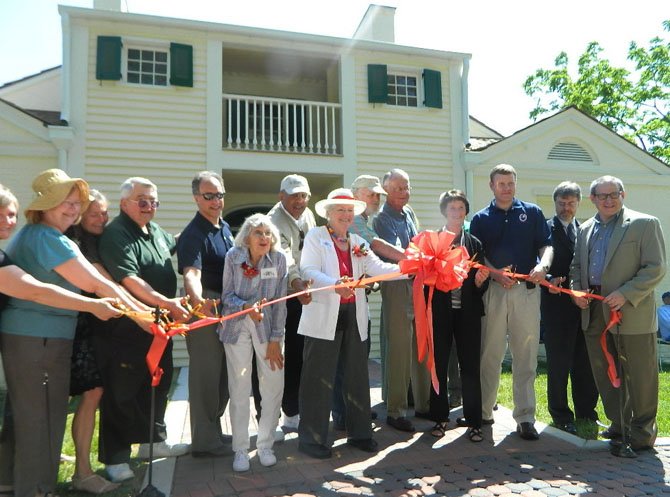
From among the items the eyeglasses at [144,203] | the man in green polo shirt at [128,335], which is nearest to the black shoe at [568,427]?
the man in green polo shirt at [128,335]

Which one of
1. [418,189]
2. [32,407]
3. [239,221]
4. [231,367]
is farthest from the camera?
[239,221]

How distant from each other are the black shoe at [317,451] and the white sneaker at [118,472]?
1.23 meters

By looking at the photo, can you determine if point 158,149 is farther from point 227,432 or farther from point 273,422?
point 273,422

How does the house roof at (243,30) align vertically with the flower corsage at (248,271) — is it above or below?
above

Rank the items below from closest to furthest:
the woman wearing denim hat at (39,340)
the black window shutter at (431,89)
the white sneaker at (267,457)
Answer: the woman wearing denim hat at (39,340), the white sneaker at (267,457), the black window shutter at (431,89)

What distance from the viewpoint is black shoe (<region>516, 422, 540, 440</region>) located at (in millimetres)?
4172

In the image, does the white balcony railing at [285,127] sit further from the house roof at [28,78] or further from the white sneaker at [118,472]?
the white sneaker at [118,472]

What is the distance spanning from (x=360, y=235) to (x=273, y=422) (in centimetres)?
172

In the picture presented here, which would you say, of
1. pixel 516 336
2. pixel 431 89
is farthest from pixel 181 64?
pixel 516 336

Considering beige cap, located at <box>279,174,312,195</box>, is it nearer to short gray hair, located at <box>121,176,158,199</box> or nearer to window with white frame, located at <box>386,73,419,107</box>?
short gray hair, located at <box>121,176,158,199</box>

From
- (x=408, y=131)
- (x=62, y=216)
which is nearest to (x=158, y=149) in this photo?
(x=408, y=131)

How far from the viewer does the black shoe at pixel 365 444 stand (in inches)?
152

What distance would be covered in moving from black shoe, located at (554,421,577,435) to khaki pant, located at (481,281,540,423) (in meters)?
0.46

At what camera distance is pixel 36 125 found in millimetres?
8805
